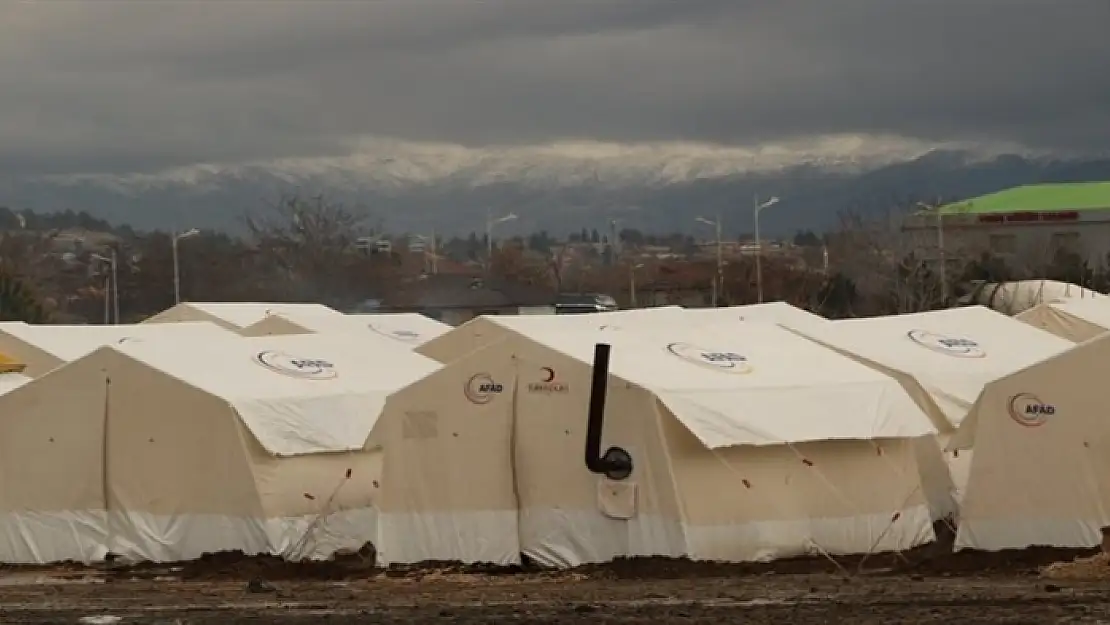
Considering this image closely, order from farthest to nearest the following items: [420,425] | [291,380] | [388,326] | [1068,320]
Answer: [388,326]
[1068,320]
[291,380]
[420,425]

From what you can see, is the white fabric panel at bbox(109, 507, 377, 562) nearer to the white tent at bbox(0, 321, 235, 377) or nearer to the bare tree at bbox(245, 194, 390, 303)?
the white tent at bbox(0, 321, 235, 377)

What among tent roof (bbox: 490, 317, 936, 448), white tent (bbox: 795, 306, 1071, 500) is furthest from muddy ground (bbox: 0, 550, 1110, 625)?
white tent (bbox: 795, 306, 1071, 500)

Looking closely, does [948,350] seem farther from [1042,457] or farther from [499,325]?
[1042,457]

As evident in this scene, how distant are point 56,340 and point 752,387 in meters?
18.8

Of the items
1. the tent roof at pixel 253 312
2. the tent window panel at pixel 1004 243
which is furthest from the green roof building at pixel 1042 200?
the tent roof at pixel 253 312

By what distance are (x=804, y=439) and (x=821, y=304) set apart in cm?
6589

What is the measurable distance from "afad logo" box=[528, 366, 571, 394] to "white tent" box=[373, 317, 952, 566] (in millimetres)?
18

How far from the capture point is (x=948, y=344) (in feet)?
107

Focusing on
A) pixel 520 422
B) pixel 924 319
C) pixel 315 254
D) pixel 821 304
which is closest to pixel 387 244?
pixel 315 254

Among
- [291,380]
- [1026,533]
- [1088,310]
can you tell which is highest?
[1088,310]

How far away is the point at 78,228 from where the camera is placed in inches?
7249

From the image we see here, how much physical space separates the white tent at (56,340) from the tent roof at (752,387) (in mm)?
11983

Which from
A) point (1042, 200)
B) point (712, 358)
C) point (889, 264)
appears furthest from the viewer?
point (1042, 200)

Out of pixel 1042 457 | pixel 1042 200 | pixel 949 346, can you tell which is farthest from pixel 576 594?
pixel 1042 200
